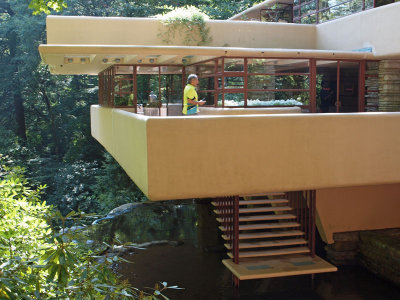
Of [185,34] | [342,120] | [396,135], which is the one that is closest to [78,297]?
[342,120]

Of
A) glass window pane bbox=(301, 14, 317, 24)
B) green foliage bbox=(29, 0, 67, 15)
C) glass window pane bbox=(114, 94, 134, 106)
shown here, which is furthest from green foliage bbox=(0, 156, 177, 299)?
glass window pane bbox=(301, 14, 317, 24)

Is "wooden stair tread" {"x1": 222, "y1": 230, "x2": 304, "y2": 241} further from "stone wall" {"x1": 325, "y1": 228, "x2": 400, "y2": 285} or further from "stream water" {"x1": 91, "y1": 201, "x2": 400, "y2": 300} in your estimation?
"stone wall" {"x1": 325, "y1": 228, "x2": 400, "y2": 285}

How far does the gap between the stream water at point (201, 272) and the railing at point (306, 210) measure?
954 mm

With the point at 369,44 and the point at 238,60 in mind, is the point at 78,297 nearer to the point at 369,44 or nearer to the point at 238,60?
the point at 238,60

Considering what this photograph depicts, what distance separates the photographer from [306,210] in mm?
11570

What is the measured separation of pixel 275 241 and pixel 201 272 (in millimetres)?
2052

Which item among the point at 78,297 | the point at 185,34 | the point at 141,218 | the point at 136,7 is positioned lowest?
the point at 141,218

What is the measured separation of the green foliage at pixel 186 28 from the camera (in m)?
15.7

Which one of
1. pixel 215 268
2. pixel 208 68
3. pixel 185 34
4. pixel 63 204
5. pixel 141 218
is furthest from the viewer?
pixel 63 204

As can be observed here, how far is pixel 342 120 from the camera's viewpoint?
29.1ft

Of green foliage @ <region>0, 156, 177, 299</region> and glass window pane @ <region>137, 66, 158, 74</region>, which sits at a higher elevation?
glass window pane @ <region>137, 66, 158, 74</region>

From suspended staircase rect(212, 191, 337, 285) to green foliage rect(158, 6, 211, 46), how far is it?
5.77m

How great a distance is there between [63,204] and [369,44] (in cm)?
1840

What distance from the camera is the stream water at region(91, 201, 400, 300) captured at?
36.4 feet
